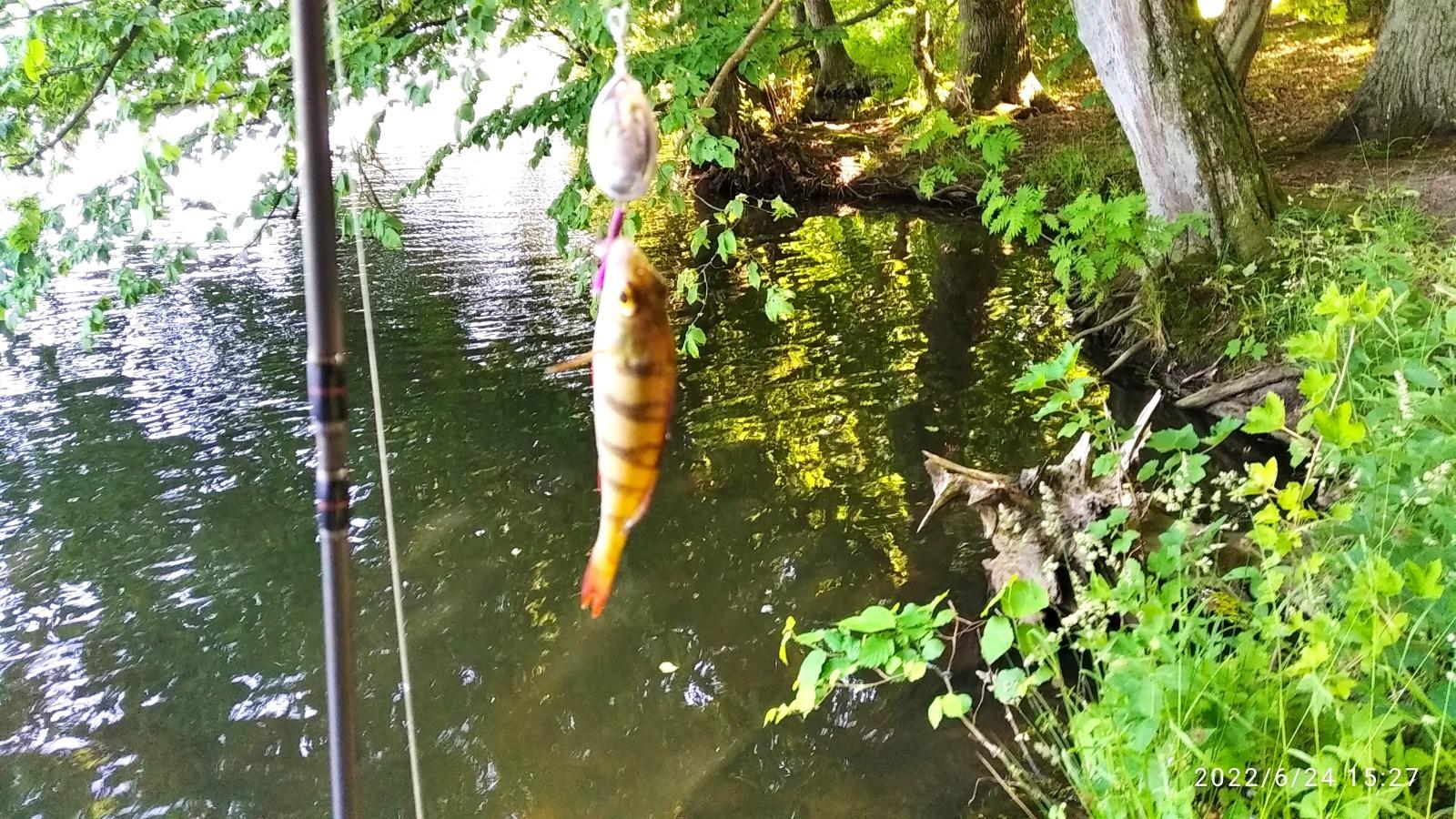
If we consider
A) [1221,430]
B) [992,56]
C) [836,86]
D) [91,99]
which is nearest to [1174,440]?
[1221,430]

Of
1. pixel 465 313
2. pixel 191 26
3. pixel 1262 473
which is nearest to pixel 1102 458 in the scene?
pixel 1262 473

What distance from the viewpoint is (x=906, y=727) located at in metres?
4.04

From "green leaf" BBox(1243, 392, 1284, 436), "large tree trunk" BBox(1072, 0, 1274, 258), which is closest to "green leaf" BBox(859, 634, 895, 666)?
"green leaf" BBox(1243, 392, 1284, 436)

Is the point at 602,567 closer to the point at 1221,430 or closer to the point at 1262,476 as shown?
the point at 1262,476

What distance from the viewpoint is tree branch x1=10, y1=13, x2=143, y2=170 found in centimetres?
370

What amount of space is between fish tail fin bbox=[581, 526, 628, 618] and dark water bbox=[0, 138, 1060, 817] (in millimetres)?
3012

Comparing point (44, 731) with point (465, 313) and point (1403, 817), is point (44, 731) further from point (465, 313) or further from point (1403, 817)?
point (465, 313)

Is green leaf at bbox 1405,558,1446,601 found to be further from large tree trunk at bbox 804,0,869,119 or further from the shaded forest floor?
large tree trunk at bbox 804,0,869,119

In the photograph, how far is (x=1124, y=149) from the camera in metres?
10.1

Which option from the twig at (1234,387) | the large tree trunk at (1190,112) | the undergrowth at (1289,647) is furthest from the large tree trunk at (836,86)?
the undergrowth at (1289,647)

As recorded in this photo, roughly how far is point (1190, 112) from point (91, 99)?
255 inches

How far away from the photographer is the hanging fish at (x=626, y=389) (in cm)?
97

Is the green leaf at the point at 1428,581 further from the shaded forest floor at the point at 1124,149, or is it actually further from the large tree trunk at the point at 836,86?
the large tree trunk at the point at 836,86

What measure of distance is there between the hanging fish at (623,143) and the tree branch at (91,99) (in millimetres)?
3545
